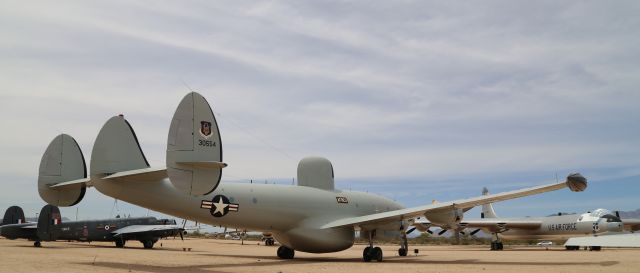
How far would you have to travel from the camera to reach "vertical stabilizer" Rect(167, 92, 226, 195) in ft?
50.8

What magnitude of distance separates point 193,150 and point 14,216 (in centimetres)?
4309

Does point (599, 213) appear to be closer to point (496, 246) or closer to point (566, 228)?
point (566, 228)

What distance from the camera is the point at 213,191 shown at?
17.7 meters

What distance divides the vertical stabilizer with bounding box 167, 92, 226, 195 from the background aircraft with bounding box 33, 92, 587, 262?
0.09 ft

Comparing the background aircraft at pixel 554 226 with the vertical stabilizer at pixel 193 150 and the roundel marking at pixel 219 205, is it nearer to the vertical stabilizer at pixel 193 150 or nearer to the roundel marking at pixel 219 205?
the roundel marking at pixel 219 205

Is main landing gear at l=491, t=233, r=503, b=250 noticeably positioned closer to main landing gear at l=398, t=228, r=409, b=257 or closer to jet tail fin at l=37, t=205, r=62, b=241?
main landing gear at l=398, t=228, r=409, b=257

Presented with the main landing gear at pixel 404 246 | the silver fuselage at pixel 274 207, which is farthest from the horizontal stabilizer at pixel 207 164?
the main landing gear at pixel 404 246

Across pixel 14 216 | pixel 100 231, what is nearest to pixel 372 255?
pixel 100 231

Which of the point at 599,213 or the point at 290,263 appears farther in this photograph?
the point at 599,213

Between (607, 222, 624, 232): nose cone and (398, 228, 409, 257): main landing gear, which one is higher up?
(607, 222, 624, 232): nose cone

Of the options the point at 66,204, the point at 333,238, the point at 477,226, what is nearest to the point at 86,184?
the point at 66,204

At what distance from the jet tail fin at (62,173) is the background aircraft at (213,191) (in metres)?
0.03

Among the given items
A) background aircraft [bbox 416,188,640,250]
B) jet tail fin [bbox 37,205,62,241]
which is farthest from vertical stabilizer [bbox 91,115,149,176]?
background aircraft [bbox 416,188,640,250]

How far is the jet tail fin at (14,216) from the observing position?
49938 millimetres
